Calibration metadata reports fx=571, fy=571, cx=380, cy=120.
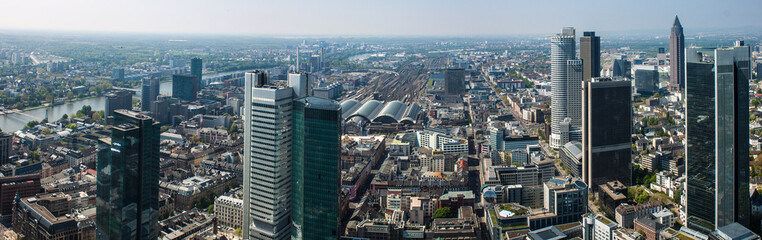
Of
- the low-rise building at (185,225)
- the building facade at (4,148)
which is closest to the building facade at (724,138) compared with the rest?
the low-rise building at (185,225)

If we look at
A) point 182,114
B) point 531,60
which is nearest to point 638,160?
point 182,114

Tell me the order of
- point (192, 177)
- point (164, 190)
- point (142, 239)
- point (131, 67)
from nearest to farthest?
point (142, 239) → point (164, 190) → point (192, 177) → point (131, 67)

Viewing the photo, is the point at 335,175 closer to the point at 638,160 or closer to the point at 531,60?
the point at 638,160

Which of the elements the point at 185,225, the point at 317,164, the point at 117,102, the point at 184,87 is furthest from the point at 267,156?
the point at 184,87

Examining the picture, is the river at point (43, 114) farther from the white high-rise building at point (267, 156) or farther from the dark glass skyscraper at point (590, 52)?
the dark glass skyscraper at point (590, 52)

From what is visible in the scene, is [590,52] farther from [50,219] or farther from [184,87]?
[50,219]
